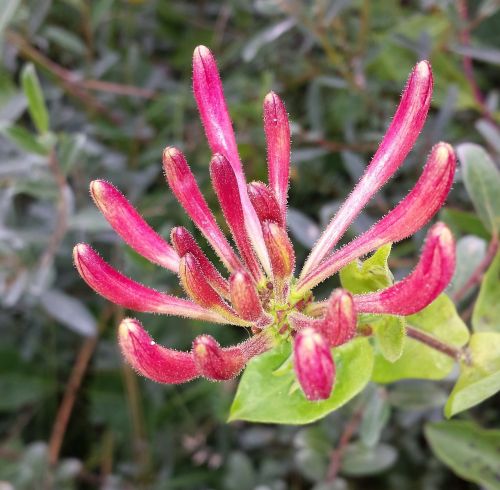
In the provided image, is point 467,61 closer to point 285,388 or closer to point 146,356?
point 285,388

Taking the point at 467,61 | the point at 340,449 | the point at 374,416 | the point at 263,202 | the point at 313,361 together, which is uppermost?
the point at 467,61

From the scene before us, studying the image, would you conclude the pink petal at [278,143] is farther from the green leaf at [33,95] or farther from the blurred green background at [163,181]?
the green leaf at [33,95]

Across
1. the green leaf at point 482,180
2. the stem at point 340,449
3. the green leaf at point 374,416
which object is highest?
the green leaf at point 482,180

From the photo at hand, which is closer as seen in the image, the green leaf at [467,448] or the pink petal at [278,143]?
the pink petal at [278,143]

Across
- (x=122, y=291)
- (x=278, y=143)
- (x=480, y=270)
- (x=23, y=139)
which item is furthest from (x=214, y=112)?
(x=23, y=139)

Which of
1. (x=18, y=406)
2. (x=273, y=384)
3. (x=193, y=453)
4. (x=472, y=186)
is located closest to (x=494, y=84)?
(x=472, y=186)

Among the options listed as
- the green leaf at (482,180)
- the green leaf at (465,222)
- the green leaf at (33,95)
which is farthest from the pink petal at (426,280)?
the green leaf at (33,95)
